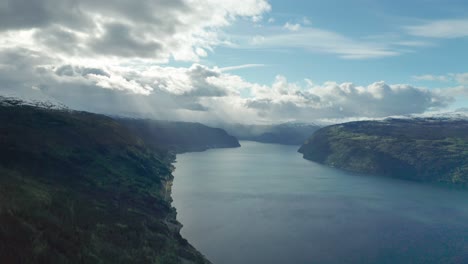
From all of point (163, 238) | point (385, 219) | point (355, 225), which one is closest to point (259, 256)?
point (163, 238)

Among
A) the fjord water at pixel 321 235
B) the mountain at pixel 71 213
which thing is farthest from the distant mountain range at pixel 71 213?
the fjord water at pixel 321 235

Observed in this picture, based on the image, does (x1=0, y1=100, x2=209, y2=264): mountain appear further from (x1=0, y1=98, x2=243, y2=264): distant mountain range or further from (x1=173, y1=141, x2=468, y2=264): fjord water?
(x1=173, y1=141, x2=468, y2=264): fjord water

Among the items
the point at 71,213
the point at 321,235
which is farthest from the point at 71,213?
the point at 321,235

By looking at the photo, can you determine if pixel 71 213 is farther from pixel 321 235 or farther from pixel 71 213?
pixel 321 235

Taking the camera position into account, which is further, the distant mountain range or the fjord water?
the fjord water

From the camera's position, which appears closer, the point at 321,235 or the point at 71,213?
the point at 71,213

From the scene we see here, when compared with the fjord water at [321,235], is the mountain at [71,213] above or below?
above

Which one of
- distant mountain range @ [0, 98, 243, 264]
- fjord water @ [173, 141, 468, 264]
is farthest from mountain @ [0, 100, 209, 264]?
fjord water @ [173, 141, 468, 264]

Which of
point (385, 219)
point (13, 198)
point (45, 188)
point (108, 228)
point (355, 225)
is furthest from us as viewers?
point (385, 219)

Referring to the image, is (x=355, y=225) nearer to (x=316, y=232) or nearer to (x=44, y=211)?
(x=316, y=232)

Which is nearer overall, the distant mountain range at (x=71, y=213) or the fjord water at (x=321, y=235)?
the distant mountain range at (x=71, y=213)

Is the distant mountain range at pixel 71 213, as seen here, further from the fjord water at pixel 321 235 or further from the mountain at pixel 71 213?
the fjord water at pixel 321 235
